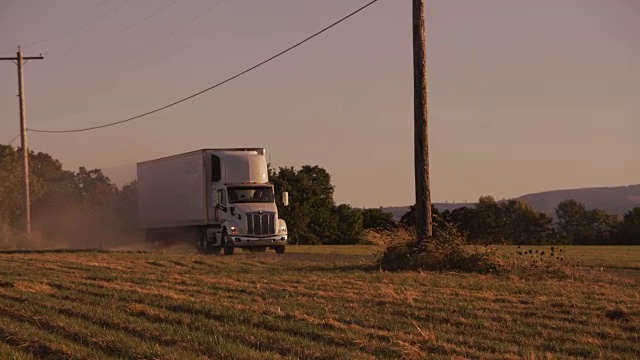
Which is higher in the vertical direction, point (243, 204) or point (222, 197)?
point (222, 197)

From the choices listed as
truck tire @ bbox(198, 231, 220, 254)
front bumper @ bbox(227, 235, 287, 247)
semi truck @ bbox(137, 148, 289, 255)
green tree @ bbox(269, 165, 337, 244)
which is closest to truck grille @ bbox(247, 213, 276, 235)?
semi truck @ bbox(137, 148, 289, 255)

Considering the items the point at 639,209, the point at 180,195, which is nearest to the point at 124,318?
the point at 180,195

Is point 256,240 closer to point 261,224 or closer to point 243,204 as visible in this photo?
point 261,224

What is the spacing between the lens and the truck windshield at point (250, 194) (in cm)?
4175

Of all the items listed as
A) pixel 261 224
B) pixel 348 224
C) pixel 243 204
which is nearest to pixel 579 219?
pixel 348 224

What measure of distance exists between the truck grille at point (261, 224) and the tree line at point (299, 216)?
4.94 metres

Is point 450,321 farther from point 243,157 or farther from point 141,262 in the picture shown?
point 243,157

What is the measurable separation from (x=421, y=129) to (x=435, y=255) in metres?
3.49

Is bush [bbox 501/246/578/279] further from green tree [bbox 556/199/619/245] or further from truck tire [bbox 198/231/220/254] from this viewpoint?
green tree [bbox 556/199/619/245]

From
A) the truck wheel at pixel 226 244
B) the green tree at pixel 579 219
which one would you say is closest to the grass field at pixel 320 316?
the truck wheel at pixel 226 244

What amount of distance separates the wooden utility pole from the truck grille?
14.0 m

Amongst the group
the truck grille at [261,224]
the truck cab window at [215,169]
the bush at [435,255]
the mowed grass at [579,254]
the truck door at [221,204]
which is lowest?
the mowed grass at [579,254]

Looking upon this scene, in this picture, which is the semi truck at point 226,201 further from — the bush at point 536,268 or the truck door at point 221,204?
the bush at point 536,268

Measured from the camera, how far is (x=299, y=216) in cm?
8288
